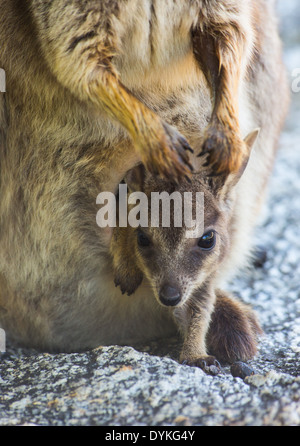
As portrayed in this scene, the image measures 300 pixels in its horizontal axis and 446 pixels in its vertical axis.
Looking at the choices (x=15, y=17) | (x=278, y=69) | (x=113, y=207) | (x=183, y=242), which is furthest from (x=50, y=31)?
(x=278, y=69)

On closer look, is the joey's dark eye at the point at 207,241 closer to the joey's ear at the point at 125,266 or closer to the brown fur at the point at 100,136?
the brown fur at the point at 100,136

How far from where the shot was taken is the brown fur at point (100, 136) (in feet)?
8.43

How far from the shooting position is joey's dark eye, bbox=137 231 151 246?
2784 mm

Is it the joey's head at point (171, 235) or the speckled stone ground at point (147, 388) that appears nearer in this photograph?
the speckled stone ground at point (147, 388)

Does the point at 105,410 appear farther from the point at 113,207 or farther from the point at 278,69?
the point at 278,69

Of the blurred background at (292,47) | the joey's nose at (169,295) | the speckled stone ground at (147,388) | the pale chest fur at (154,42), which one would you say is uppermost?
the blurred background at (292,47)

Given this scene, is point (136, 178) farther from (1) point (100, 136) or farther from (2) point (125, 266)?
(2) point (125, 266)

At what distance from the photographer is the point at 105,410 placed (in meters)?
2.37

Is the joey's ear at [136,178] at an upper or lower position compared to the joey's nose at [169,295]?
upper

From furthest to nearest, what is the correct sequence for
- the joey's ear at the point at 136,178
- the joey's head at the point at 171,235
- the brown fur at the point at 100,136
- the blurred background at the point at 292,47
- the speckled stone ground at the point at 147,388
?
the blurred background at the point at 292,47, the joey's ear at the point at 136,178, the joey's head at the point at 171,235, the brown fur at the point at 100,136, the speckled stone ground at the point at 147,388

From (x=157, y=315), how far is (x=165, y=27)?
1.30m

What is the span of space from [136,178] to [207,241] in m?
0.40

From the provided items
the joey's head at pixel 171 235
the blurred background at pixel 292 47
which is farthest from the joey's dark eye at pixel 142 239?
the blurred background at pixel 292 47

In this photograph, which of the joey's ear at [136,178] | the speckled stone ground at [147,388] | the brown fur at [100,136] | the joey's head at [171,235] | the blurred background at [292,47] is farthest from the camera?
the blurred background at [292,47]
